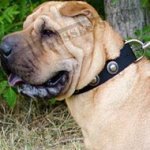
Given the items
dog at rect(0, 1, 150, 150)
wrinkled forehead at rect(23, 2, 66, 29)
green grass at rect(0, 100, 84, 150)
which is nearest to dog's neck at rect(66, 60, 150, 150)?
dog at rect(0, 1, 150, 150)

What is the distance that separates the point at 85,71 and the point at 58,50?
0.20 meters

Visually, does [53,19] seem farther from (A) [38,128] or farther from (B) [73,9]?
(A) [38,128]

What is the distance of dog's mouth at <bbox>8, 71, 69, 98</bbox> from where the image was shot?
3.62m

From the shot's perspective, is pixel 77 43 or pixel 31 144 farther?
pixel 31 144

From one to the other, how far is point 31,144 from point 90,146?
6.95 feet

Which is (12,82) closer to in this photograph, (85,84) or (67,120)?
(85,84)

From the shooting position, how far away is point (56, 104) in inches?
248

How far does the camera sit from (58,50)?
3.58 meters

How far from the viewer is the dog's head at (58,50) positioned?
356 cm

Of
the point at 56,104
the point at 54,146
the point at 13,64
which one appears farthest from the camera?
the point at 56,104

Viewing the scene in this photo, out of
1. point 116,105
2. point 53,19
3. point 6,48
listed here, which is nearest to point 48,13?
point 53,19

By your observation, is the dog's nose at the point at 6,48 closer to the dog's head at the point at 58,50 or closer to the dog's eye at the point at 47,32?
the dog's head at the point at 58,50

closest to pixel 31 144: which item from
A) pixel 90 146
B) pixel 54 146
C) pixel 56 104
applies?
pixel 54 146

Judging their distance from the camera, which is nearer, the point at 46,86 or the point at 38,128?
the point at 46,86
